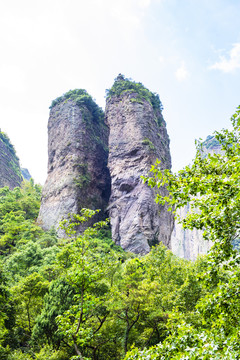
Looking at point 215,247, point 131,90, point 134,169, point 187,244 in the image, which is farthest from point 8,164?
point 187,244

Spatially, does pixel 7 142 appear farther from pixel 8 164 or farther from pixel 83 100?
pixel 83 100

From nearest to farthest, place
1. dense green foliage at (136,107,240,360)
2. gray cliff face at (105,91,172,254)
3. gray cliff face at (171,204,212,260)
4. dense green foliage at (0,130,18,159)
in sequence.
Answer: dense green foliage at (136,107,240,360) < gray cliff face at (105,91,172,254) < dense green foliage at (0,130,18,159) < gray cliff face at (171,204,212,260)

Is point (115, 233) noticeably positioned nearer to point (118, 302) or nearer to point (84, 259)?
point (118, 302)

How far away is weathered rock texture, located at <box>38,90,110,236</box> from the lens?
120ft

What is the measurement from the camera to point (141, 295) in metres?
10.7

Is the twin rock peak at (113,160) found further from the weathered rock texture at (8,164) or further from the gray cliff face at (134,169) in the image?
the weathered rock texture at (8,164)

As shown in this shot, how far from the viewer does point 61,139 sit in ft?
140

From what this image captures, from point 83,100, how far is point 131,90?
8788 millimetres

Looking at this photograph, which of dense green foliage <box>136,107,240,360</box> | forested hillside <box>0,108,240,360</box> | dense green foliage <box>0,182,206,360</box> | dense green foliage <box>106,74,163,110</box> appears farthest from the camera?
dense green foliage <box>106,74,163,110</box>

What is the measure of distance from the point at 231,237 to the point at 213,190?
851mm

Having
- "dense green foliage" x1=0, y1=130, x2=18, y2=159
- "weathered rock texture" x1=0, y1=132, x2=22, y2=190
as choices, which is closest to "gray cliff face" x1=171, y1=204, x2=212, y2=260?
"weathered rock texture" x1=0, y1=132, x2=22, y2=190

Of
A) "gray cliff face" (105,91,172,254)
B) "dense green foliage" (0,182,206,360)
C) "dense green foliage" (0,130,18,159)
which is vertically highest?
"dense green foliage" (0,130,18,159)

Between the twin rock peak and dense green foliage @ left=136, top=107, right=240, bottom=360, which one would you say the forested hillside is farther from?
the twin rock peak

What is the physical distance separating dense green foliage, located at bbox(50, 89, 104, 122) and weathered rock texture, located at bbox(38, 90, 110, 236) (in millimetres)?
182
